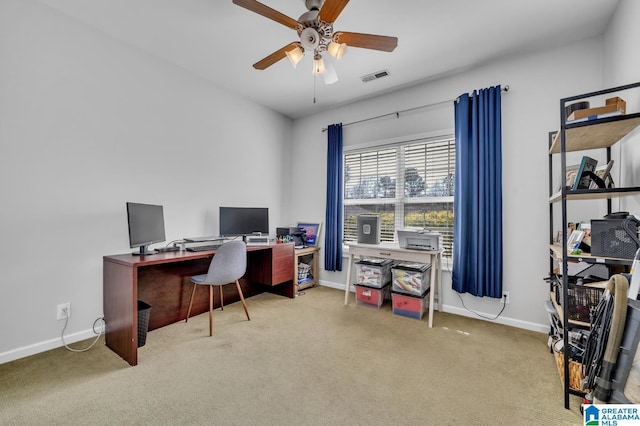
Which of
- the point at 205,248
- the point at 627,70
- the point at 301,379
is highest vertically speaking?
the point at 627,70

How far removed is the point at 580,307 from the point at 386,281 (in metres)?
1.83

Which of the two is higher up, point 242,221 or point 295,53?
point 295,53

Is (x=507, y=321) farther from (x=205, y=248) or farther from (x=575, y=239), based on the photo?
(x=205, y=248)

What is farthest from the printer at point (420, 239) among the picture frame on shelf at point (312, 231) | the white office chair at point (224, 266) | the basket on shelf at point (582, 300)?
the white office chair at point (224, 266)

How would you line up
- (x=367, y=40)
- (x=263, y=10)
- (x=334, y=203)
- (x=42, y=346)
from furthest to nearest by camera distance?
(x=334, y=203)
(x=42, y=346)
(x=367, y=40)
(x=263, y=10)

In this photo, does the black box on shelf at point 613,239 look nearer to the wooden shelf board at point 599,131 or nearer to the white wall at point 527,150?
the wooden shelf board at point 599,131

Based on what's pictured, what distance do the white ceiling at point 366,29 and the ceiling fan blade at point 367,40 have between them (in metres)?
0.31

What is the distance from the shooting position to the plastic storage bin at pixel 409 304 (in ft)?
9.15

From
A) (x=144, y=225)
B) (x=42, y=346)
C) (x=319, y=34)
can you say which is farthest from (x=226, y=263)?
(x=319, y=34)

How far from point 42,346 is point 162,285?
0.88 metres

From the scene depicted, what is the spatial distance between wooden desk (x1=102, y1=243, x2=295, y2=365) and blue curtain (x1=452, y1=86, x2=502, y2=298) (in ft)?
6.54

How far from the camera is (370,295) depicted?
3.15 m

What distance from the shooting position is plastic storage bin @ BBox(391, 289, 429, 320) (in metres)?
2.79

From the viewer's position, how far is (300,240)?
13.0ft
